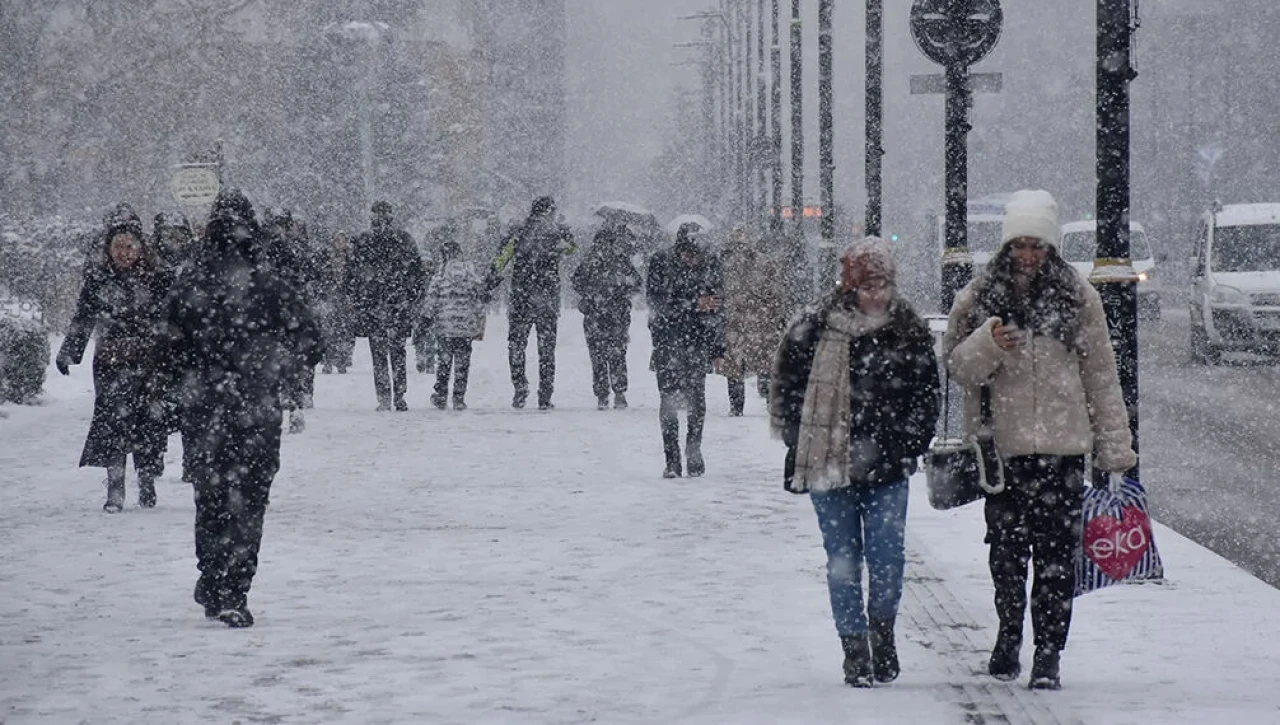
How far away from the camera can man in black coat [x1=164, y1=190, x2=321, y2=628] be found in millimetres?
9586

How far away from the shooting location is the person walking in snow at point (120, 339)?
43.6 ft

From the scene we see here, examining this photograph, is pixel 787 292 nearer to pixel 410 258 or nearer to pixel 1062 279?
pixel 410 258

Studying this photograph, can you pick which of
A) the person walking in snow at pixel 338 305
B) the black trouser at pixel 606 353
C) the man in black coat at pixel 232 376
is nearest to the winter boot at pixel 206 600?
the man in black coat at pixel 232 376

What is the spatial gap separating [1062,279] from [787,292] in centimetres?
1473

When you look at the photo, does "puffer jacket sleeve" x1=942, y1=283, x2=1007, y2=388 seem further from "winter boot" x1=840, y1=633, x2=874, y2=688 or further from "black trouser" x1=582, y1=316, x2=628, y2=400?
"black trouser" x1=582, y1=316, x2=628, y2=400

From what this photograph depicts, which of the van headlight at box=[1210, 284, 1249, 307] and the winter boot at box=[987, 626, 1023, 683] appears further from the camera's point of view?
the van headlight at box=[1210, 284, 1249, 307]

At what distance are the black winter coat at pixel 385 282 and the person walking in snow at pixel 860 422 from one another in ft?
44.4

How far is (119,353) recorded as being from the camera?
13.4m

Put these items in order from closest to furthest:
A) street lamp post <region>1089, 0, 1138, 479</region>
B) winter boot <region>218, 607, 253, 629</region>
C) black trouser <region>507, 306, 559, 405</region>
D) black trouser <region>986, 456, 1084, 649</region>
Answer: black trouser <region>986, 456, 1084, 649</region>, winter boot <region>218, 607, 253, 629</region>, street lamp post <region>1089, 0, 1138, 479</region>, black trouser <region>507, 306, 559, 405</region>

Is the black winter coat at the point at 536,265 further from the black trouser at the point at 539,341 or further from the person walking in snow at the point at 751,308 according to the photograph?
the person walking in snow at the point at 751,308

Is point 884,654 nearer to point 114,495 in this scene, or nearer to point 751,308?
point 114,495

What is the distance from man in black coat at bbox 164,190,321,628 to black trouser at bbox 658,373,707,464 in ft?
18.9

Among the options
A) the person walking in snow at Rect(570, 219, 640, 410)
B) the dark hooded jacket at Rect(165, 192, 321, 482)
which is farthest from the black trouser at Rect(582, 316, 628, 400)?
the dark hooded jacket at Rect(165, 192, 321, 482)

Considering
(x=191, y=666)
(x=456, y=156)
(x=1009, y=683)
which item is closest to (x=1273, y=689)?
(x=1009, y=683)
